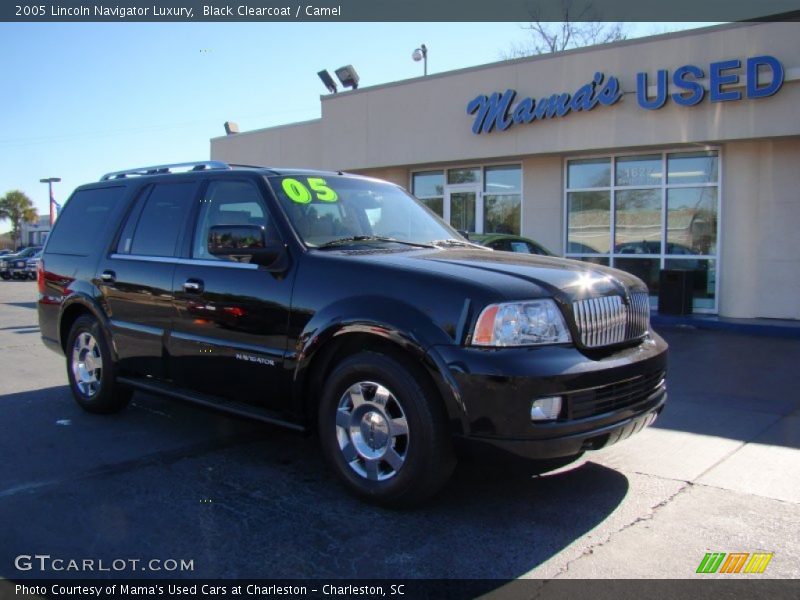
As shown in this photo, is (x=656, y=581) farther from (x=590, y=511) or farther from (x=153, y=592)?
(x=153, y=592)

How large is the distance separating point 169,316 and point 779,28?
11.1 metres

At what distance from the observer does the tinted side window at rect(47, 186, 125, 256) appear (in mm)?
5965

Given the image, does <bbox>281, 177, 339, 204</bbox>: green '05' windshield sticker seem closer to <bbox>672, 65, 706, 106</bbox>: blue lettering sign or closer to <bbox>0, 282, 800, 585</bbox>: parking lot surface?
<bbox>0, 282, 800, 585</bbox>: parking lot surface

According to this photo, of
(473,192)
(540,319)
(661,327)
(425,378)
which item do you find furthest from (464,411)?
(473,192)

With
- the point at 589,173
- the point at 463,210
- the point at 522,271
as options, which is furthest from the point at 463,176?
the point at 522,271

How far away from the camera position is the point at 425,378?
3.68m

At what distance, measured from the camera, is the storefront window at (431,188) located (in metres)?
17.0

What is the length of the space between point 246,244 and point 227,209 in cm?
71

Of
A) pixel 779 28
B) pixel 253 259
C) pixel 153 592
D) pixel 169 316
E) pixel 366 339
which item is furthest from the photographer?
pixel 779 28

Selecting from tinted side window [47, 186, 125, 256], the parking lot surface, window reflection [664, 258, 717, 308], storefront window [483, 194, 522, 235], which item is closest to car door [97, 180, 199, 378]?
tinted side window [47, 186, 125, 256]

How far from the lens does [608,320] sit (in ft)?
13.0

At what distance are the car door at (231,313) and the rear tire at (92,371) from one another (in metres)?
1.03

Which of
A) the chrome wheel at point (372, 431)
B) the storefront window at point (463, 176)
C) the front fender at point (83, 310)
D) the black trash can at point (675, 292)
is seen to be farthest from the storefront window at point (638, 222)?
the chrome wheel at point (372, 431)

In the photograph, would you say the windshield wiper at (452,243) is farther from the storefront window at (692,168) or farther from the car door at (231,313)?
the storefront window at (692,168)
